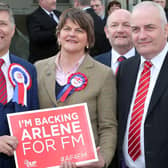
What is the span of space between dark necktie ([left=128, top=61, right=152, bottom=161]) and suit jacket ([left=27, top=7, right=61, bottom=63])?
3019 mm

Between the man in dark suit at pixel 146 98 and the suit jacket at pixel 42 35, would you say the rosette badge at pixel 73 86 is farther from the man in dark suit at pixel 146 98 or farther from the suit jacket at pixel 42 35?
the suit jacket at pixel 42 35

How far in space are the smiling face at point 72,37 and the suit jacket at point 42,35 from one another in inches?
99.8

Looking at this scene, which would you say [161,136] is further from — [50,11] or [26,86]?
[50,11]

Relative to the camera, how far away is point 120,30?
4.36 meters

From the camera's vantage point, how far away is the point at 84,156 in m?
2.77

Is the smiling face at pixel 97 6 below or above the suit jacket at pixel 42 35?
above

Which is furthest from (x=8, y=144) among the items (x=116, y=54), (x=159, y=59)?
(x=116, y=54)

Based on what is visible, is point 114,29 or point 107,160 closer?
point 107,160

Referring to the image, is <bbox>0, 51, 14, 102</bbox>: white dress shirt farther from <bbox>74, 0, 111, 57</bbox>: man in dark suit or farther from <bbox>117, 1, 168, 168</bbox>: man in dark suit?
<bbox>74, 0, 111, 57</bbox>: man in dark suit

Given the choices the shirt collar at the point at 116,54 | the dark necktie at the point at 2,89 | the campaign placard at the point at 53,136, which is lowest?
the campaign placard at the point at 53,136

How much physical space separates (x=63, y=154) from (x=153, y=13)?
1.37m

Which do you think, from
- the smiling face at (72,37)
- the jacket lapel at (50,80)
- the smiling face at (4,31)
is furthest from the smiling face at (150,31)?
the smiling face at (4,31)

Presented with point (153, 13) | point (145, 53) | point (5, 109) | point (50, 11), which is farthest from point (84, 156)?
point (50, 11)

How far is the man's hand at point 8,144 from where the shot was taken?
2634 millimetres
